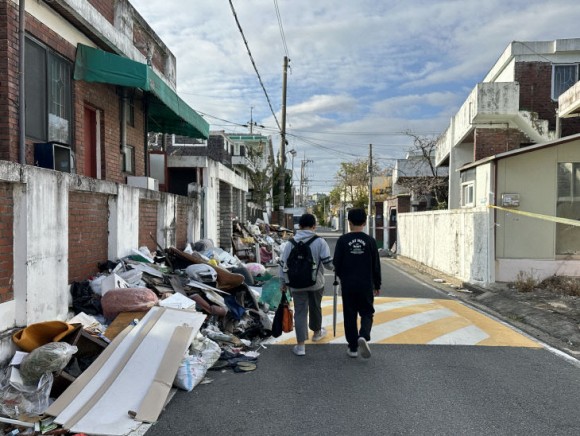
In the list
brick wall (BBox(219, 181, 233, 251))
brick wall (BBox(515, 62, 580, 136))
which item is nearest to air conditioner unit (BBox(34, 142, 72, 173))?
brick wall (BBox(219, 181, 233, 251))

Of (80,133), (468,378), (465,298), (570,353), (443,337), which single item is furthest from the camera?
(465,298)

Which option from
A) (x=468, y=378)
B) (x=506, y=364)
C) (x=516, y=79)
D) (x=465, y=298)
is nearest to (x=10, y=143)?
(x=468, y=378)

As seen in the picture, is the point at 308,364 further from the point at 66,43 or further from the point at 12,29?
the point at 66,43

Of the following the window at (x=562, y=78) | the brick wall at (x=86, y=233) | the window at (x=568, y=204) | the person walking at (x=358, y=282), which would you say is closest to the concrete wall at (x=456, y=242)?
the window at (x=568, y=204)

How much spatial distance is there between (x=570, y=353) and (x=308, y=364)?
11.3 ft

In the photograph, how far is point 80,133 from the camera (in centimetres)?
862

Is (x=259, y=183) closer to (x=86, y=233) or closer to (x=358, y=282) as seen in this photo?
(x=86, y=233)

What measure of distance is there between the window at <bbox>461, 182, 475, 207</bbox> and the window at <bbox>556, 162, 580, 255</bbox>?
2.36 metres

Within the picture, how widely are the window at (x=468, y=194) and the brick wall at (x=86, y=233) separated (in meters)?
9.51

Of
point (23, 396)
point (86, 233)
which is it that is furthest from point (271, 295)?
point (23, 396)

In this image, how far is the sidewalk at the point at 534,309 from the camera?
6.95 m

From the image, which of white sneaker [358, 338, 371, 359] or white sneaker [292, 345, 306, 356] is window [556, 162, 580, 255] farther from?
white sneaker [292, 345, 306, 356]

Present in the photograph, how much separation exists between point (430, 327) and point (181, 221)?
21.8 ft

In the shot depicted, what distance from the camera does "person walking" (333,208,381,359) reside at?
5797 mm
